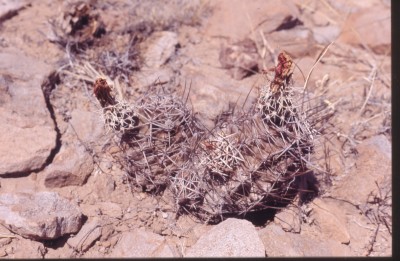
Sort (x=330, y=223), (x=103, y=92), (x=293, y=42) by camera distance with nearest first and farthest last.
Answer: (x=103, y=92) → (x=330, y=223) → (x=293, y=42)

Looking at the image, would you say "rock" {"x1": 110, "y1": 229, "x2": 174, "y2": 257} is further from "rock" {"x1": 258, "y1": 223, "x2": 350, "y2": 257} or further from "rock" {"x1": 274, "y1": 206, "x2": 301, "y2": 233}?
"rock" {"x1": 274, "y1": 206, "x2": 301, "y2": 233}

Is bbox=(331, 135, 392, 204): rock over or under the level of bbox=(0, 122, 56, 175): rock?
under

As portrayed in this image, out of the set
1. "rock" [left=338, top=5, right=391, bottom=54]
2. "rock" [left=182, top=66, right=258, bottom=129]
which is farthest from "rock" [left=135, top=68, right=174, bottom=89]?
"rock" [left=338, top=5, right=391, bottom=54]

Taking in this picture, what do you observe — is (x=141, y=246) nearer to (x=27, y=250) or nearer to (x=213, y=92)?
(x=27, y=250)

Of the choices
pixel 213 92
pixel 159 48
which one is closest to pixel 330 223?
pixel 213 92

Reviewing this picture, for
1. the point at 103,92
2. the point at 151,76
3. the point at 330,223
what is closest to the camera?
the point at 103,92

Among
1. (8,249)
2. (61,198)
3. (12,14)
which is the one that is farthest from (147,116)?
(12,14)
